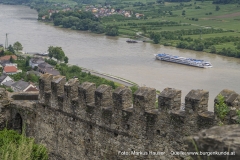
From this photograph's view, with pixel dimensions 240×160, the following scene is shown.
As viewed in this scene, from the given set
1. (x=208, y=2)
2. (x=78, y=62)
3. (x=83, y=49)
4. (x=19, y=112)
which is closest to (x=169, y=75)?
(x=78, y=62)

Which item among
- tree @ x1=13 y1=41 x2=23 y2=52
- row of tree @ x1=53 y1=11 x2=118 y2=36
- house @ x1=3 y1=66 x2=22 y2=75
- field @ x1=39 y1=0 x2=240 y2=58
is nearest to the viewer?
house @ x1=3 y1=66 x2=22 y2=75

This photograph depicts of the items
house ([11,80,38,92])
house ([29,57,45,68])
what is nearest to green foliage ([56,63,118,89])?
house ([11,80,38,92])

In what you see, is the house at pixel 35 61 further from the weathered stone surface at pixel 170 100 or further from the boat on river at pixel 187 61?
the weathered stone surface at pixel 170 100

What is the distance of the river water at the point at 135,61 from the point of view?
46.2 m

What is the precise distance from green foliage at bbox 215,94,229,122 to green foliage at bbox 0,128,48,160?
9.09ft

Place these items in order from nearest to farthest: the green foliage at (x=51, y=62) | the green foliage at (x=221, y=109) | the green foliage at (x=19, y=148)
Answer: the green foliage at (x=19, y=148) < the green foliage at (x=221, y=109) < the green foliage at (x=51, y=62)

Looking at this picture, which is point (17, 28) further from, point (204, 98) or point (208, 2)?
point (204, 98)

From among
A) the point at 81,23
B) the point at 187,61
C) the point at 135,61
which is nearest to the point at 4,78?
the point at 135,61

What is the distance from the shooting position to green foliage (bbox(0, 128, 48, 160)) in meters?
5.89

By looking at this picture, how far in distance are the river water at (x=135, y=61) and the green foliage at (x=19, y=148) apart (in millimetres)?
29082

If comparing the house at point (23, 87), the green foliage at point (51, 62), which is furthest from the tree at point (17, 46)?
the house at point (23, 87)

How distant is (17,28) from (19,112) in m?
80.1

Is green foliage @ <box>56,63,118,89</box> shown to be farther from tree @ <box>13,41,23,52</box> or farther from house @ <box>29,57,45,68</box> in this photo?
tree @ <box>13,41,23,52</box>

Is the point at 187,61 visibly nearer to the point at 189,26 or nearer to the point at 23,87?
the point at 23,87
